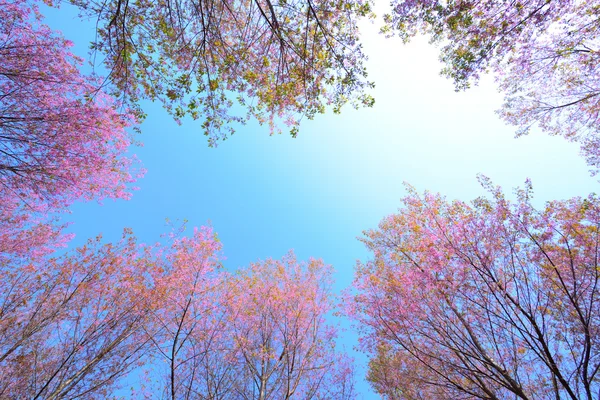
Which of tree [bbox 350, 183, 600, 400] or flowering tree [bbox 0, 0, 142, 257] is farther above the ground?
flowering tree [bbox 0, 0, 142, 257]

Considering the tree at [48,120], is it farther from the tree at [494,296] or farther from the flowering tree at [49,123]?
the tree at [494,296]

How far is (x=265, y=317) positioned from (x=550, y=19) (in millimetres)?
11792

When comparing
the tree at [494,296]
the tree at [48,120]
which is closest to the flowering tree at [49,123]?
the tree at [48,120]

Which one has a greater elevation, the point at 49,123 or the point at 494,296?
the point at 49,123

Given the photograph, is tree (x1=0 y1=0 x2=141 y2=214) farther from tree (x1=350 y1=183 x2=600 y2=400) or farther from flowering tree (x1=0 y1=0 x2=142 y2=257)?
tree (x1=350 y1=183 x2=600 y2=400)

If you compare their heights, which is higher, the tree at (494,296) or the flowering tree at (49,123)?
the flowering tree at (49,123)

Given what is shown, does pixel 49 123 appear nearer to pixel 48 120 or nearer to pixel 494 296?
pixel 48 120

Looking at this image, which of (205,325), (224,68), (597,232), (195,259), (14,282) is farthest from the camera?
(195,259)

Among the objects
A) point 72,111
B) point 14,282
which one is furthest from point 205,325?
point 72,111

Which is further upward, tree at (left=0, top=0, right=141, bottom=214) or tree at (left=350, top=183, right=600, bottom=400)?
tree at (left=0, top=0, right=141, bottom=214)

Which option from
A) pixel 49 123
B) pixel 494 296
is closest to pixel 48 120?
pixel 49 123

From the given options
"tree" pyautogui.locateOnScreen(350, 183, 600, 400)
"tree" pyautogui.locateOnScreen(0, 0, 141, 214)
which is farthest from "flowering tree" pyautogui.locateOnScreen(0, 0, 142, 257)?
"tree" pyautogui.locateOnScreen(350, 183, 600, 400)

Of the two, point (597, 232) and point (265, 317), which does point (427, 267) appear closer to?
point (597, 232)

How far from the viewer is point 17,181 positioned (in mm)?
5996
